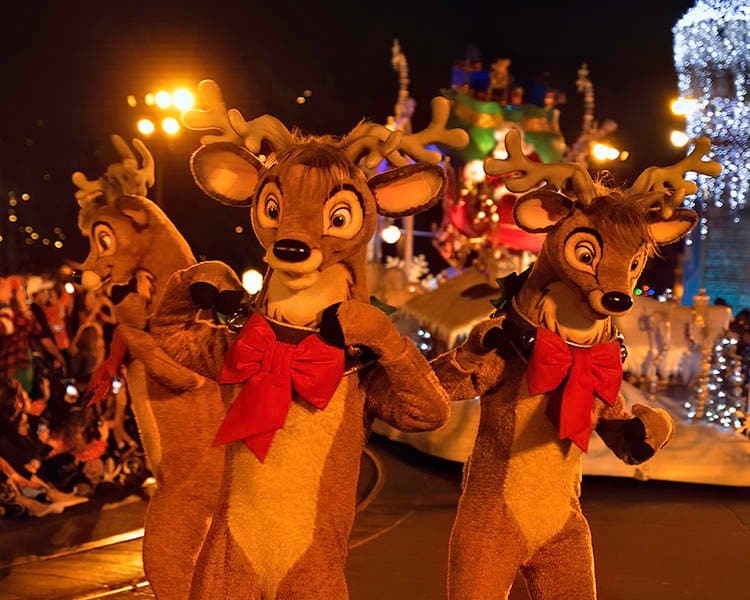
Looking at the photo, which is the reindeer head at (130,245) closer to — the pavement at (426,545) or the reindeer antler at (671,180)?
the pavement at (426,545)

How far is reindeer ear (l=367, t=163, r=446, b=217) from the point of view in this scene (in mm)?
2893

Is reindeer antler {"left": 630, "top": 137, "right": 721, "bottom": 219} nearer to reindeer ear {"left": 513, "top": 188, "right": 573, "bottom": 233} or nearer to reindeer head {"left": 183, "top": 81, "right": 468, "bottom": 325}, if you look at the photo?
reindeer ear {"left": 513, "top": 188, "right": 573, "bottom": 233}

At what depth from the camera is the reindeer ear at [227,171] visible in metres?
2.96

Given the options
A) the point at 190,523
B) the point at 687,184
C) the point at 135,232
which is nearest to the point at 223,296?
the point at 190,523

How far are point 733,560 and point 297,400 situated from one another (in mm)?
3675

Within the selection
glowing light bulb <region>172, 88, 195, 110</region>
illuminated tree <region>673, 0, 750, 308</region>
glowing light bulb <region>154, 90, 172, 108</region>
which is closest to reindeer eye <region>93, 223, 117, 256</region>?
glowing light bulb <region>172, 88, 195, 110</region>

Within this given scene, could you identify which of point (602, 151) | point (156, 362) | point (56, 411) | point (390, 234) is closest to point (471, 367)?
point (156, 362)

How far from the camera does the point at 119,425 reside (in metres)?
6.92

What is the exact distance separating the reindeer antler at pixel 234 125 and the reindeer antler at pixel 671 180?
1.26 meters

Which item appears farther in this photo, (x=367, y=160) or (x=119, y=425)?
(x=119, y=425)

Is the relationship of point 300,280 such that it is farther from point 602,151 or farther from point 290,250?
point 602,151

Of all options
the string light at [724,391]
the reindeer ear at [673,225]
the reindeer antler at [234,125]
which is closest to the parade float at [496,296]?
the string light at [724,391]

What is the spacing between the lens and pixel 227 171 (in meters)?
3.00

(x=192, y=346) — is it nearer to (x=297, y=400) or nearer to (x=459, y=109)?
(x=297, y=400)
